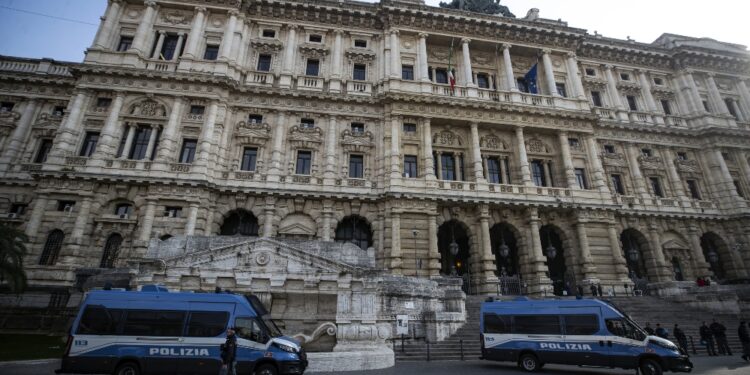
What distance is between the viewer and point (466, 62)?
2881cm

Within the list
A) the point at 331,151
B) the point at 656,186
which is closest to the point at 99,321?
the point at 331,151

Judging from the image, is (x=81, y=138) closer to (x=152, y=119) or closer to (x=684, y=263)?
(x=152, y=119)

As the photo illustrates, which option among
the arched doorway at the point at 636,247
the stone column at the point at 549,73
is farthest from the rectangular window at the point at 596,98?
the arched doorway at the point at 636,247

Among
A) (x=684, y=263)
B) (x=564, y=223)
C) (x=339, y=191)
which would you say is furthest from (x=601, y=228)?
(x=339, y=191)

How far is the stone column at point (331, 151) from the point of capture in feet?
79.9

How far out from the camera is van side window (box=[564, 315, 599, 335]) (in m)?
11.3

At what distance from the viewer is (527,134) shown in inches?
1123

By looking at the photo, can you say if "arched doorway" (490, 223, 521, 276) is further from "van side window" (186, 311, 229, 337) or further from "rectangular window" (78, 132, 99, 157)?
"rectangular window" (78, 132, 99, 157)

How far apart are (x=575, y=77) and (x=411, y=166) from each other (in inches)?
674

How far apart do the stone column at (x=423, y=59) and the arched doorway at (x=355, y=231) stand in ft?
39.6

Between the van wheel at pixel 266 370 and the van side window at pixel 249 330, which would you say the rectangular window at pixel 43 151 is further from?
the van wheel at pixel 266 370

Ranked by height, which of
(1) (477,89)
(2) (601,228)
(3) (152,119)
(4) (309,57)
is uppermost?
(4) (309,57)

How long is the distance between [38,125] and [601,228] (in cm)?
4355

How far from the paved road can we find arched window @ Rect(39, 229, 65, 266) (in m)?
12.7
